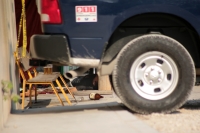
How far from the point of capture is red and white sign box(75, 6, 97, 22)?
456 centimetres

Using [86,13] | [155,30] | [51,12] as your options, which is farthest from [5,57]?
[155,30]

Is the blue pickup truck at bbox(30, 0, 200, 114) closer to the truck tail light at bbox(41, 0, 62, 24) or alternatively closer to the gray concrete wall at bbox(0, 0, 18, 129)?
the truck tail light at bbox(41, 0, 62, 24)

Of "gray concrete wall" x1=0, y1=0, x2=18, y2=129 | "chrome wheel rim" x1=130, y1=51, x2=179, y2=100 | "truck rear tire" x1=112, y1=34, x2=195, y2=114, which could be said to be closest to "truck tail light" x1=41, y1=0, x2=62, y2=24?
"gray concrete wall" x1=0, y1=0, x2=18, y2=129

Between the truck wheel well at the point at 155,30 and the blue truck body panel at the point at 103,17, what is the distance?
0.14 meters

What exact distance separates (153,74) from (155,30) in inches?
22.4

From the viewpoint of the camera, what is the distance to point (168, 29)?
195 inches

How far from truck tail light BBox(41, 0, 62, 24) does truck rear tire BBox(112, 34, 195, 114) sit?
0.79 metres

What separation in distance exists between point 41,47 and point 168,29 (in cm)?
148

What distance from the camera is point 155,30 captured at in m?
4.93

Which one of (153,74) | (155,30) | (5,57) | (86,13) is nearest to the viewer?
(86,13)

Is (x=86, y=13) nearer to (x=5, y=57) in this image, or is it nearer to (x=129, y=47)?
(x=129, y=47)

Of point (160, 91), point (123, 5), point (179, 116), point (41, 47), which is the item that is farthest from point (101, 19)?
point (179, 116)

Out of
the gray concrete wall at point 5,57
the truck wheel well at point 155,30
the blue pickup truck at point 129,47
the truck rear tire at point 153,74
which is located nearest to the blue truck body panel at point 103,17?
the blue pickup truck at point 129,47

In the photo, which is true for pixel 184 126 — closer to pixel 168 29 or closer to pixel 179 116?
pixel 179 116
